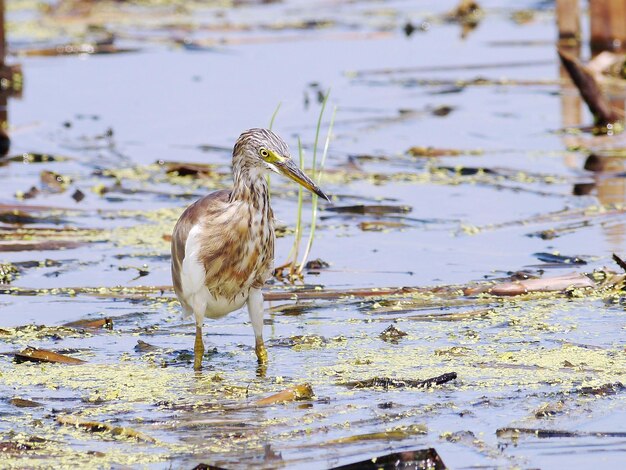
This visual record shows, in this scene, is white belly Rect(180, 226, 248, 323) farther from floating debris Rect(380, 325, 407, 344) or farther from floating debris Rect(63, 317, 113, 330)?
floating debris Rect(380, 325, 407, 344)

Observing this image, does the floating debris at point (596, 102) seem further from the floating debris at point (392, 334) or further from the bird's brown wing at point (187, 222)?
the bird's brown wing at point (187, 222)

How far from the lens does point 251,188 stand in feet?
21.8

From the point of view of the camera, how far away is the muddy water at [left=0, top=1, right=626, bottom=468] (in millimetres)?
5484

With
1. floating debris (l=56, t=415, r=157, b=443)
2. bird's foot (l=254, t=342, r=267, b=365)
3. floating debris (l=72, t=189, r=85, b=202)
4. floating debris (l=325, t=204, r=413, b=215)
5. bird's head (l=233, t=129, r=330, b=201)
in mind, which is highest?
bird's head (l=233, t=129, r=330, b=201)

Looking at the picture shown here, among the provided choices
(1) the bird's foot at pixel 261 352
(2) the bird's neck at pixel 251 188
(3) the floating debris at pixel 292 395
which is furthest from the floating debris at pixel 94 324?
(3) the floating debris at pixel 292 395

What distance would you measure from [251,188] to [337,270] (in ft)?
6.03

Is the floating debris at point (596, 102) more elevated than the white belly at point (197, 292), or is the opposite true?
the white belly at point (197, 292)

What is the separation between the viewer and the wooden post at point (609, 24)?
16750 millimetres

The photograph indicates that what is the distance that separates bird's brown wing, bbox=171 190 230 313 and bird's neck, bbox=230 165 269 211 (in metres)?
0.09

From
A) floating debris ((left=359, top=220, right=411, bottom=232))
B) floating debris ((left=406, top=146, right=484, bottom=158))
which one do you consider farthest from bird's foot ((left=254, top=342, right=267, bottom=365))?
floating debris ((left=406, top=146, right=484, bottom=158))

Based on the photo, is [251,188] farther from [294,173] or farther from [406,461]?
[406,461]

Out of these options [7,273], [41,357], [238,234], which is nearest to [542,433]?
[238,234]

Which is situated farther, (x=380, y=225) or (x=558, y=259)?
(x=380, y=225)

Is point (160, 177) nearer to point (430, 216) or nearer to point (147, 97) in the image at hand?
point (430, 216)
